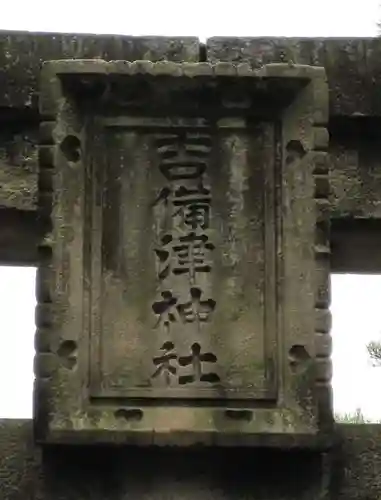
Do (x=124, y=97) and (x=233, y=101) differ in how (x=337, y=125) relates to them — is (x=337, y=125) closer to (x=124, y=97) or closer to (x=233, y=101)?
(x=233, y=101)

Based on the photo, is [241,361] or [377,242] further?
[377,242]

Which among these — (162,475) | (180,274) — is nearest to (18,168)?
(180,274)

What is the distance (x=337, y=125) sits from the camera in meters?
3.44

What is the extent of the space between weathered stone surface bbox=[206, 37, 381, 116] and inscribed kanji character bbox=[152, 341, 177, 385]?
3.05ft

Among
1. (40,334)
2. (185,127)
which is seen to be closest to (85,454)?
(40,334)

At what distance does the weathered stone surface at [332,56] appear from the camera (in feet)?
11.2

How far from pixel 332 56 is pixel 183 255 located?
2.69 feet

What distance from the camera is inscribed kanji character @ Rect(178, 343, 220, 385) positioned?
3.08m

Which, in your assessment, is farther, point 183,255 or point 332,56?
point 332,56

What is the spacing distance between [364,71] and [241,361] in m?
1.01

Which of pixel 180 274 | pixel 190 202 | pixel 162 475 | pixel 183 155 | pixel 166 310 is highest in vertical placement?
pixel 183 155

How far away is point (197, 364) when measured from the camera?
309 cm

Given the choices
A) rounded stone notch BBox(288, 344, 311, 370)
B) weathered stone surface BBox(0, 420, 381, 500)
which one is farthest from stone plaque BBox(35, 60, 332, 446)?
weathered stone surface BBox(0, 420, 381, 500)

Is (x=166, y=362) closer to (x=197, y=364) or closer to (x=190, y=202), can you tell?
(x=197, y=364)
